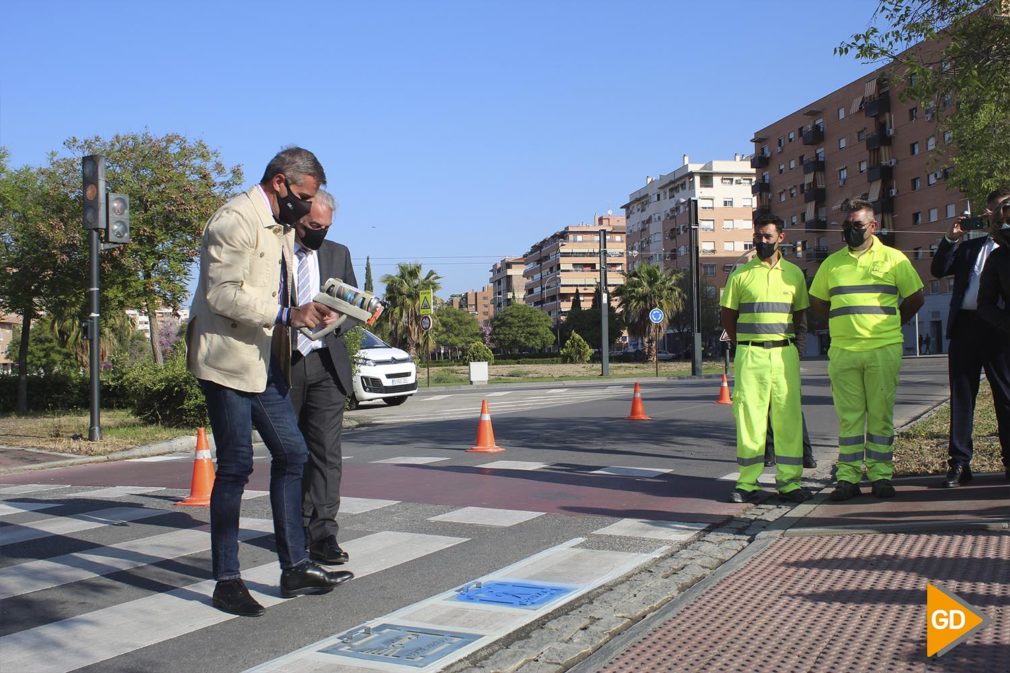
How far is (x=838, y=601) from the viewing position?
13.1 ft

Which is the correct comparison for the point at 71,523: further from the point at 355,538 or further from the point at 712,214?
the point at 712,214

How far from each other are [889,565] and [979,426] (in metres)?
7.29

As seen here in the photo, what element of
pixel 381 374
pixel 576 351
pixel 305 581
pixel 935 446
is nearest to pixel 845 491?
pixel 935 446

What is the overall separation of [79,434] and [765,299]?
11.1 m

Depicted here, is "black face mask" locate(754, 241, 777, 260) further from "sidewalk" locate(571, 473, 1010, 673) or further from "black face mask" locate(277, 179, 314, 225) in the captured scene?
"black face mask" locate(277, 179, 314, 225)

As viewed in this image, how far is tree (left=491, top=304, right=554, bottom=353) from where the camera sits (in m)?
127

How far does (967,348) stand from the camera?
277 inches

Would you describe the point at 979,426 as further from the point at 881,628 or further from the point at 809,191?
the point at 809,191

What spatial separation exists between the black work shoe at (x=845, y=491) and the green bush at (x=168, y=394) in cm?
1077

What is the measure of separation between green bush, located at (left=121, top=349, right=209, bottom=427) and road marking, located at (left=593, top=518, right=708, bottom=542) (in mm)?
10272

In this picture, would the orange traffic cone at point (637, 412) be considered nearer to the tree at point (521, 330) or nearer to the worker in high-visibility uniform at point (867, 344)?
the worker in high-visibility uniform at point (867, 344)

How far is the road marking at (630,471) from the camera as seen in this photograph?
342 inches

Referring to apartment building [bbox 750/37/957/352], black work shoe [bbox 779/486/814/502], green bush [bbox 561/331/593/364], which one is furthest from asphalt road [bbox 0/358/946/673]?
green bush [bbox 561/331/593/364]

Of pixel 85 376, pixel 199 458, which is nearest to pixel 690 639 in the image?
pixel 199 458
